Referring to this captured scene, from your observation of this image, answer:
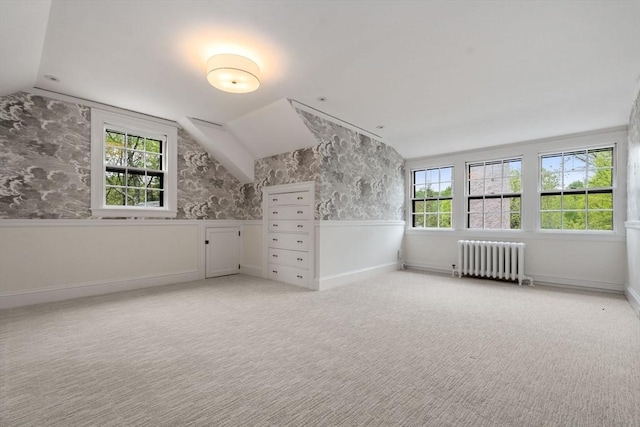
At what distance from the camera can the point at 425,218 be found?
6336 millimetres

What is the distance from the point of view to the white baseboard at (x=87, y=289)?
139 inches

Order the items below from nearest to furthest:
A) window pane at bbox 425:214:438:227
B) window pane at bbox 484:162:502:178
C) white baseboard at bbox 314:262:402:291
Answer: white baseboard at bbox 314:262:402:291 → window pane at bbox 484:162:502:178 → window pane at bbox 425:214:438:227

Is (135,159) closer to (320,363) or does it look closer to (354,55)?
(354,55)

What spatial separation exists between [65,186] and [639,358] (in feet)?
20.7

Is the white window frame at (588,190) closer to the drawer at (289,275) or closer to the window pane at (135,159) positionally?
the drawer at (289,275)

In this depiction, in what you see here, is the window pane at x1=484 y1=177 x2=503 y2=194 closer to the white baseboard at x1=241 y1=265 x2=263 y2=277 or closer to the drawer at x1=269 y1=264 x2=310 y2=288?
the drawer at x1=269 y1=264 x2=310 y2=288

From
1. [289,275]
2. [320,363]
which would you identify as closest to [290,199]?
[289,275]

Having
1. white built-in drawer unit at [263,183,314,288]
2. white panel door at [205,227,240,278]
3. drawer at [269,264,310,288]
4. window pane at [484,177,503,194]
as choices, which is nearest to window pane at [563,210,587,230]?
window pane at [484,177,503,194]

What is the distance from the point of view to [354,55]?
9.29ft

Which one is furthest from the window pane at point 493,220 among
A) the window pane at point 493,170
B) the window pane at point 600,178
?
the window pane at point 600,178

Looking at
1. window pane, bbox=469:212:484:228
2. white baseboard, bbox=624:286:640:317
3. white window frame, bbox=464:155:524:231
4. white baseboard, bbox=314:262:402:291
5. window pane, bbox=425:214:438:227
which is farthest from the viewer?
window pane, bbox=425:214:438:227

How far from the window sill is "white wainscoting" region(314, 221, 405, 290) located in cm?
251

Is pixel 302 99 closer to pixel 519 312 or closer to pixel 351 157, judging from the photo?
pixel 351 157

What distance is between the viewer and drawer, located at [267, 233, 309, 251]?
4703 millimetres
